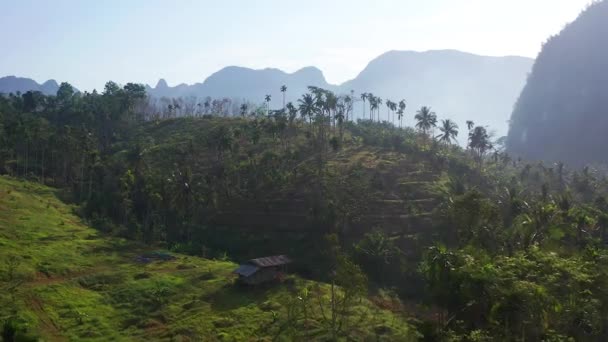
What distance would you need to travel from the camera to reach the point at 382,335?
162ft

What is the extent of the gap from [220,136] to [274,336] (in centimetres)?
6847

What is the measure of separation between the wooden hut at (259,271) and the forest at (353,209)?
307 inches

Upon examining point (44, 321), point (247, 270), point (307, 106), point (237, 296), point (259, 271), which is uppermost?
point (307, 106)

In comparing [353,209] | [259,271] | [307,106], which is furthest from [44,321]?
[307,106]

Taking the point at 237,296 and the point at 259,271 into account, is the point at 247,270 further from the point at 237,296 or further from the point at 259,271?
the point at 237,296

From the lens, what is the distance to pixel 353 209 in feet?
288

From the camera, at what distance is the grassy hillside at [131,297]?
47094mm

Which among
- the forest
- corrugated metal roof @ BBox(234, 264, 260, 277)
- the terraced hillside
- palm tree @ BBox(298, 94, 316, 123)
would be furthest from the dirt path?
palm tree @ BBox(298, 94, 316, 123)

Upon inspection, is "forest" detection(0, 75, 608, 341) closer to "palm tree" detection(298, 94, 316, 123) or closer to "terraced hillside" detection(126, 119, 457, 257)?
"terraced hillside" detection(126, 119, 457, 257)

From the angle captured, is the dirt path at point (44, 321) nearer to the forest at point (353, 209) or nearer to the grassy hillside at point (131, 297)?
the grassy hillside at point (131, 297)

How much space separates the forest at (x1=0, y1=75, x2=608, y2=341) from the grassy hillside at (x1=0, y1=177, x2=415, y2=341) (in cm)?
297

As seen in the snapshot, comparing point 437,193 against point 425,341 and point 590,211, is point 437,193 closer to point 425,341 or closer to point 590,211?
point 590,211

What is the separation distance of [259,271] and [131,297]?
14.7 m

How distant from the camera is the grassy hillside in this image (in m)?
47.1
